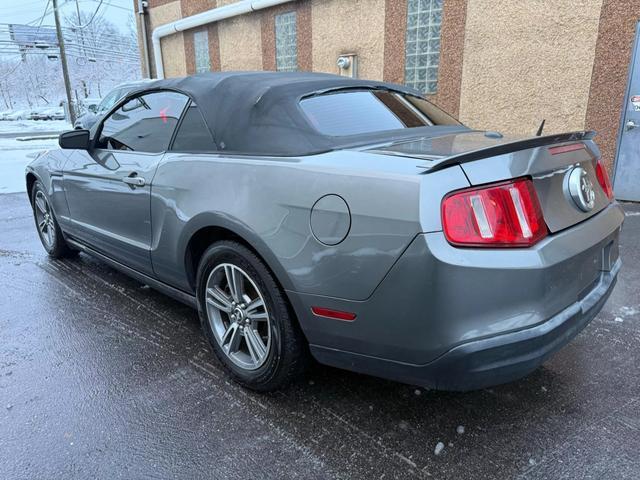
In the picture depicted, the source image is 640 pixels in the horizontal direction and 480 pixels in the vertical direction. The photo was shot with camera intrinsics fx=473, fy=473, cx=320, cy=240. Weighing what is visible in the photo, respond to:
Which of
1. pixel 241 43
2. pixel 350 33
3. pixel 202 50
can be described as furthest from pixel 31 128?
pixel 350 33

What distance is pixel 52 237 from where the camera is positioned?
15.0 feet

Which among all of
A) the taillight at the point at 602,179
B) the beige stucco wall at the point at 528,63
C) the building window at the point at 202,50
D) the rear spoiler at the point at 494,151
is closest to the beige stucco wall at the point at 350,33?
the beige stucco wall at the point at 528,63

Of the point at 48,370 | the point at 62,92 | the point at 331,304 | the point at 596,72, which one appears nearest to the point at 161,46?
the point at 596,72

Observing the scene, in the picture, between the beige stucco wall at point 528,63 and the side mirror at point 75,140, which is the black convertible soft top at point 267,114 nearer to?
the side mirror at point 75,140

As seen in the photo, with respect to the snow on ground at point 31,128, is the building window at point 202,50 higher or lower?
higher

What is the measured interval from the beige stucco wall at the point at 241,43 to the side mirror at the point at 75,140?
27.3 ft

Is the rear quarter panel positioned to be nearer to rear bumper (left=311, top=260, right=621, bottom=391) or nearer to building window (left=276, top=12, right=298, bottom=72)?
rear bumper (left=311, top=260, right=621, bottom=391)

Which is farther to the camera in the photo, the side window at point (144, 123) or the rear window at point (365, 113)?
the side window at point (144, 123)

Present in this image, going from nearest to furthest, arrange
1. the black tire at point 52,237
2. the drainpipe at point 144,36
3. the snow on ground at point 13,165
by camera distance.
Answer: the black tire at point 52,237
the snow on ground at point 13,165
the drainpipe at point 144,36

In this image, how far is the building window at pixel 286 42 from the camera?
1019 cm

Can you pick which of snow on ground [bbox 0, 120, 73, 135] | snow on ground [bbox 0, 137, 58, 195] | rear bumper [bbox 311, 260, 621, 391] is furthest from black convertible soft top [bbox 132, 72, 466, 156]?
snow on ground [bbox 0, 120, 73, 135]

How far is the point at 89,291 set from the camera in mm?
3828

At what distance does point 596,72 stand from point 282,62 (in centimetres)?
652

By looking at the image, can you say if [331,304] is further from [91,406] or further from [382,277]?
[91,406]
